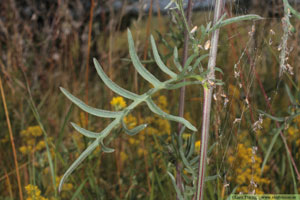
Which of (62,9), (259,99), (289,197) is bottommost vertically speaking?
(289,197)

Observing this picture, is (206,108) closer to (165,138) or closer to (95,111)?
(95,111)

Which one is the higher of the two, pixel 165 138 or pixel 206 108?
pixel 206 108

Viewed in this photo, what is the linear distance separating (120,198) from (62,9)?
119 cm

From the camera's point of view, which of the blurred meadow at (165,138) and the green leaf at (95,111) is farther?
the blurred meadow at (165,138)

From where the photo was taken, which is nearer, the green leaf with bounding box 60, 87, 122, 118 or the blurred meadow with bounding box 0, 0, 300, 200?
the green leaf with bounding box 60, 87, 122, 118

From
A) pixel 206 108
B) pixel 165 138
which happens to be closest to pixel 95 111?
pixel 206 108

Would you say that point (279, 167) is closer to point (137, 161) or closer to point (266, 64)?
point (137, 161)

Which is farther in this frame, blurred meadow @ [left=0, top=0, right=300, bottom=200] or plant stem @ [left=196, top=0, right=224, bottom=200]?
blurred meadow @ [left=0, top=0, right=300, bottom=200]

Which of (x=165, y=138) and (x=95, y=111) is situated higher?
(x=95, y=111)

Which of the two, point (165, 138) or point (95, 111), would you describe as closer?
point (95, 111)

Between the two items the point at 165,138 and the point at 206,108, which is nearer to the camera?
the point at 206,108

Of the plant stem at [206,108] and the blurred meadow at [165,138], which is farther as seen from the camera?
the blurred meadow at [165,138]

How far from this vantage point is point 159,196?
4.53 feet

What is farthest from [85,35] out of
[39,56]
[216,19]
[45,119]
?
[216,19]
